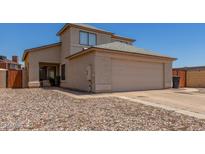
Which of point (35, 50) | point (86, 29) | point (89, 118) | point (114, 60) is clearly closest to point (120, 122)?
point (89, 118)

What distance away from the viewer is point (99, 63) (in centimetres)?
1013

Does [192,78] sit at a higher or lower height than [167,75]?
lower

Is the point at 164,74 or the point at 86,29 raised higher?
the point at 86,29

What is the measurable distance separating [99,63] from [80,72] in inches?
104

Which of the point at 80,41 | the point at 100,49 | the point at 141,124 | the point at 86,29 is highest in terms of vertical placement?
the point at 86,29

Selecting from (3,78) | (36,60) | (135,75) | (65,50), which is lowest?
(3,78)

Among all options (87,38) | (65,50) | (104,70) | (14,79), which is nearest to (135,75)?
(104,70)

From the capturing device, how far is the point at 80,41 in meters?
14.4

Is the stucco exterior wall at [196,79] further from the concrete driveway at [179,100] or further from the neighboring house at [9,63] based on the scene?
the neighboring house at [9,63]

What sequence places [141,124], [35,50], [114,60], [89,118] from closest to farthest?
[141,124] < [89,118] < [114,60] < [35,50]

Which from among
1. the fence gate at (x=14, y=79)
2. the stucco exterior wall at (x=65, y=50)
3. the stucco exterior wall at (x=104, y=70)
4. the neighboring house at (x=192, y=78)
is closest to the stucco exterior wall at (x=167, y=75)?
the neighboring house at (x=192, y=78)

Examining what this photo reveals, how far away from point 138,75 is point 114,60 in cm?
260

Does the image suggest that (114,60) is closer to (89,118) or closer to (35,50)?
(89,118)

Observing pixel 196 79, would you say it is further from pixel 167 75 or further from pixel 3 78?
pixel 3 78
